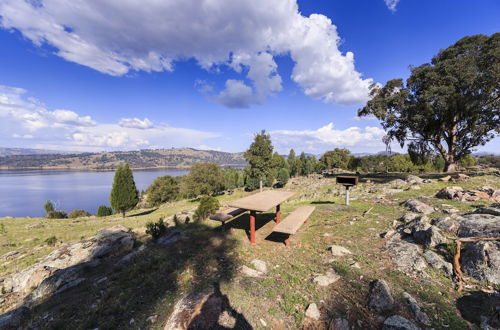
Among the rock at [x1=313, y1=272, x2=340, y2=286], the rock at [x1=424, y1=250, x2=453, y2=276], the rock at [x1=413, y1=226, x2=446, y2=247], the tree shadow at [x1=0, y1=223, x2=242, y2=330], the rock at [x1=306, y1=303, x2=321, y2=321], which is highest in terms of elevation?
the rock at [x1=413, y1=226, x2=446, y2=247]

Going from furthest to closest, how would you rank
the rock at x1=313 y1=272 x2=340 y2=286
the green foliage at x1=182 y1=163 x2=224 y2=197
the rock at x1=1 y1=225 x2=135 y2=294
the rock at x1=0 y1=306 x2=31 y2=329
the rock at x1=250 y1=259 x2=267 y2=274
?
the green foliage at x1=182 y1=163 x2=224 y2=197 < the rock at x1=1 y1=225 x2=135 y2=294 < the rock at x1=250 y1=259 x2=267 y2=274 < the rock at x1=313 y1=272 x2=340 y2=286 < the rock at x1=0 y1=306 x2=31 y2=329

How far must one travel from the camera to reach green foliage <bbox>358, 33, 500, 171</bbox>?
52.9 ft

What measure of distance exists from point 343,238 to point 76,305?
26.2ft

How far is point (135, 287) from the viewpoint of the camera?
5.33m

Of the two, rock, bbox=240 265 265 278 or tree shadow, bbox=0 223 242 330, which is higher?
rock, bbox=240 265 265 278

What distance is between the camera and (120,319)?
4.14 metres

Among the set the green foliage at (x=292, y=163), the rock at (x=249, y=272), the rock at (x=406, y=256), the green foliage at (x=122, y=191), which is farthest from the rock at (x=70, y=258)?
the green foliage at (x=292, y=163)

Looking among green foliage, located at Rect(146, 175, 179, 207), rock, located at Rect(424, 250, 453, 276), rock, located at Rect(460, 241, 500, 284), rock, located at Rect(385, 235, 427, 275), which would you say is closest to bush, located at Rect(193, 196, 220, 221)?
rock, located at Rect(385, 235, 427, 275)

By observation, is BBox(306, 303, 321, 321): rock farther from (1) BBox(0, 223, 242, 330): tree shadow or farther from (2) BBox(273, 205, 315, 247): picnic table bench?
(2) BBox(273, 205, 315, 247): picnic table bench

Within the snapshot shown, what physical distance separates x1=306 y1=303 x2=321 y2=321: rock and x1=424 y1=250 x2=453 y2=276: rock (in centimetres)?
341

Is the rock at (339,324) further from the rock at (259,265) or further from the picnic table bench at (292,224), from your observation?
the picnic table bench at (292,224)

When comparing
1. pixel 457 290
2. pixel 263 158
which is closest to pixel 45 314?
pixel 457 290

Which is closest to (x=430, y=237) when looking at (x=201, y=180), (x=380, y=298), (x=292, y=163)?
(x=380, y=298)

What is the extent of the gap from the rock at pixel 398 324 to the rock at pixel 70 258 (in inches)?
385
